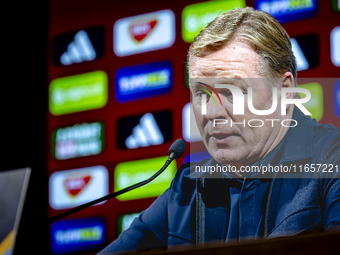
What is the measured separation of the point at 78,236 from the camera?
92.6 inches

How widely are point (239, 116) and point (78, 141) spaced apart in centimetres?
136

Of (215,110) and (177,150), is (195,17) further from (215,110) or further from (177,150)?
(177,150)

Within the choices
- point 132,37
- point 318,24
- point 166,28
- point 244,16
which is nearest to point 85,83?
point 132,37

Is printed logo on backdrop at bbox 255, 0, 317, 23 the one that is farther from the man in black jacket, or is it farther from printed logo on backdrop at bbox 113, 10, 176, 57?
the man in black jacket

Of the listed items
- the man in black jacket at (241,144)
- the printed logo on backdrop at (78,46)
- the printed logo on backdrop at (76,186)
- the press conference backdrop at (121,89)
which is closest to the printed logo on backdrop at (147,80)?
the press conference backdrop at (121,89)

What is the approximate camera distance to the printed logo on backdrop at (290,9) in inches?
86.6

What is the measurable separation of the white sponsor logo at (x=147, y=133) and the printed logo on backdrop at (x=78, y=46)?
0.49m

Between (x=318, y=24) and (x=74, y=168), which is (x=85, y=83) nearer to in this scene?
(x=74, y=168)

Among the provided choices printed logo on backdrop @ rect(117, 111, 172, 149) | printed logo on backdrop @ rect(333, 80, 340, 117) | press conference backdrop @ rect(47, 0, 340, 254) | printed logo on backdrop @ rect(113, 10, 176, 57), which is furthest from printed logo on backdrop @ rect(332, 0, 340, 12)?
printed logo on backdrop @ rect(117, 111, 172, 149)

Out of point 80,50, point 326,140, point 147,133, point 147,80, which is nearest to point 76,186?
point 147,133

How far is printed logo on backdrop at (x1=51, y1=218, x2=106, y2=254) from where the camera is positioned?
7.66 ft

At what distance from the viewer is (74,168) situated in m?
2.46

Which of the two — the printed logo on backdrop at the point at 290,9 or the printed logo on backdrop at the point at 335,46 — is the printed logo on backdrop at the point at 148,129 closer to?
the printed logo on backdrop at the point at 290,9

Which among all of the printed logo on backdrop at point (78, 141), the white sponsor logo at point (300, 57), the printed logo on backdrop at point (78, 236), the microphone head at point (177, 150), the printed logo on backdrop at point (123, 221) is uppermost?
the white sponsor logo at point (300, 57)
